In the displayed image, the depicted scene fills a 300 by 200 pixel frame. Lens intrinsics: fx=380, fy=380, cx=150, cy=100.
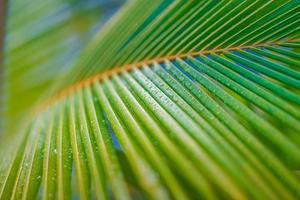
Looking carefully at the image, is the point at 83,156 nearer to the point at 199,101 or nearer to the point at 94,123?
the point at 94,123

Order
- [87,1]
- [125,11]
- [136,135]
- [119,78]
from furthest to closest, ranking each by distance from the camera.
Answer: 1. [87,1]
2. [125,11]
3. [119,78]
4. [136,135]

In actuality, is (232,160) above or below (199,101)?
below

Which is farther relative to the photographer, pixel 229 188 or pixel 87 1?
pixel 87 1

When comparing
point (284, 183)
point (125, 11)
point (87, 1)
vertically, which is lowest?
point (284, 183)

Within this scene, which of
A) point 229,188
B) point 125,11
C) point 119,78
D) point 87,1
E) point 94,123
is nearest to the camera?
point 229,188

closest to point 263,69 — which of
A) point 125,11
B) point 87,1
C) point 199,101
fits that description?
point 199,101

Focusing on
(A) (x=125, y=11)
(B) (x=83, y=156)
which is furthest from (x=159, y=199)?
(A) (x=125, y=11)
